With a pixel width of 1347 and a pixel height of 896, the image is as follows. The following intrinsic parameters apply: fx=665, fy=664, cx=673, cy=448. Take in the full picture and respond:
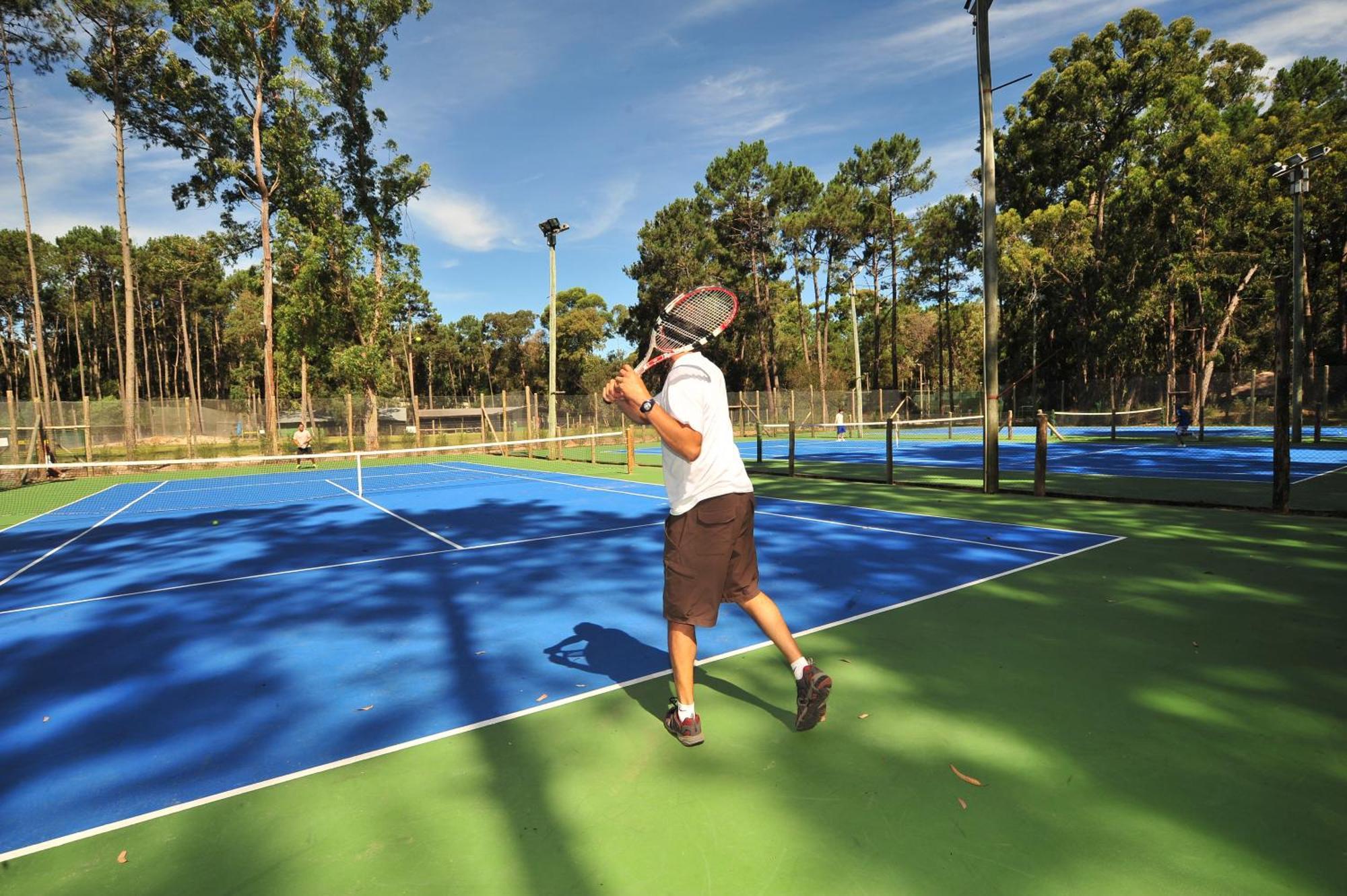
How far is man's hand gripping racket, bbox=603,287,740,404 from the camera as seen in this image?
120 inches

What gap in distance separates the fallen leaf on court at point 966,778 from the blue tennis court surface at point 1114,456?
1268 cm

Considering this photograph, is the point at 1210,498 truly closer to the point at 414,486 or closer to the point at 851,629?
the point at 851,629

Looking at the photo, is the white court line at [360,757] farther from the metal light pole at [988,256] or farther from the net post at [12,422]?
the net post at [12,422]

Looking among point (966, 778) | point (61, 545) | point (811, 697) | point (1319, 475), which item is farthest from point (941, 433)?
point (966, 778)

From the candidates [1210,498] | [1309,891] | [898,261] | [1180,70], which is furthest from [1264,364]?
[1309,891]

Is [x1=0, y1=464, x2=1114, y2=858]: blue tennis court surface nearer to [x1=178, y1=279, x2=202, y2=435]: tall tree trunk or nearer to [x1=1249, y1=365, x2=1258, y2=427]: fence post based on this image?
[x1=1249, y1=365, x2=1258, y2=427]: fence post

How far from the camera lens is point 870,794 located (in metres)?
2.59

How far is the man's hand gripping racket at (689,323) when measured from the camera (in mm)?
3045

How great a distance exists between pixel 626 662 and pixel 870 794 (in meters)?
1.83

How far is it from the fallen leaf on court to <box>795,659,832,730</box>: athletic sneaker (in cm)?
57

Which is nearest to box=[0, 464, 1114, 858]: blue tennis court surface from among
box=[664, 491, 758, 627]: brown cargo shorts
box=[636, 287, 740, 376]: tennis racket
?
box=[664, 491, 758, 627]: brown cargo shorts

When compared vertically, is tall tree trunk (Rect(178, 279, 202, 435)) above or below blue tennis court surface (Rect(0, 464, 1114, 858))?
above

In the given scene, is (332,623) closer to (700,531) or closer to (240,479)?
(700,531)

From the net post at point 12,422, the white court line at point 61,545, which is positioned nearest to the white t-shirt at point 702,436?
the white court line at point 61,545
